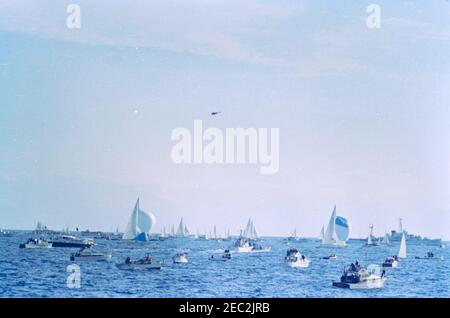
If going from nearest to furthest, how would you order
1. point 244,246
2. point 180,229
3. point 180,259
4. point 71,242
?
1. point 71,242
2. point 180,229
3. point 180,259
4. point 244,246

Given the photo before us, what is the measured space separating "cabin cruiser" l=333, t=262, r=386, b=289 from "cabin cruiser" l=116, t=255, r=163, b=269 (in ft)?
11.3

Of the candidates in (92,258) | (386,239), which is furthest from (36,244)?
(386,239)

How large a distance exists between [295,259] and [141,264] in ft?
11.4

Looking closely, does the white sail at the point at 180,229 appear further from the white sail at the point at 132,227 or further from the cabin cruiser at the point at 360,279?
the cabin cruiser at the point at 360,279

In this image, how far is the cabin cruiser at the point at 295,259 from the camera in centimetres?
1788

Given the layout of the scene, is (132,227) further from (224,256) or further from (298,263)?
(298,263)

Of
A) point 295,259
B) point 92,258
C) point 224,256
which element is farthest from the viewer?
point 224,256

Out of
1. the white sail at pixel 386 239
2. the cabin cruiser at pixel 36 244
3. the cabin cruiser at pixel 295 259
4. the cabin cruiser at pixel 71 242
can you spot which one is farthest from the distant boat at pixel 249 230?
the cabin cruiser at pixel 36 244

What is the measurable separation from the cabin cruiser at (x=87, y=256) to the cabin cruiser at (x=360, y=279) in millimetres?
4027

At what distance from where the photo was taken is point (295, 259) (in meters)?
18.3

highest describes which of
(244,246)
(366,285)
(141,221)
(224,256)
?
(141,221)

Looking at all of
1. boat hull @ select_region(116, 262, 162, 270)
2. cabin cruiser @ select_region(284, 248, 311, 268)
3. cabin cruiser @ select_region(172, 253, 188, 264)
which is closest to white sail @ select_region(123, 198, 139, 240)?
boat hull @ select_region(116, 262, 162, 270)

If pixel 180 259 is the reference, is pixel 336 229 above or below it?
above
